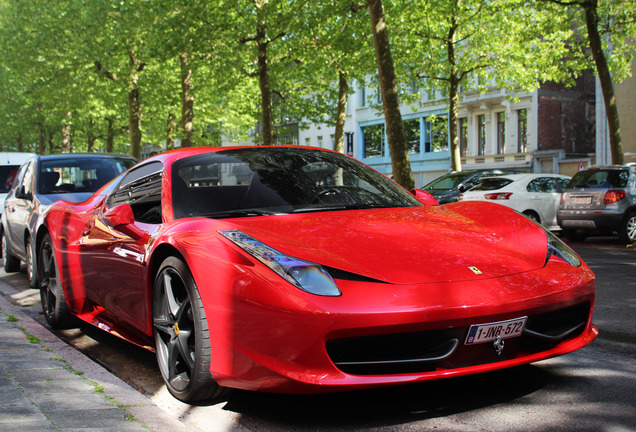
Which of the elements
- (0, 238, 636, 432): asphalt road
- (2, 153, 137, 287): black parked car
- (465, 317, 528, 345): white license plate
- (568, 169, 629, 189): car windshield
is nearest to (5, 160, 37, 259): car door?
(2, 153, 137, 287): black parked car

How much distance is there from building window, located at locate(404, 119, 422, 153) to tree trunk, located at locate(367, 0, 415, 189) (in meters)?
29.6

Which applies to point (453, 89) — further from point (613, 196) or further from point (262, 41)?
point (613, 196)

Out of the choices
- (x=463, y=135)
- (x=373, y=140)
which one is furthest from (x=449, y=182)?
(x=373, y=140)

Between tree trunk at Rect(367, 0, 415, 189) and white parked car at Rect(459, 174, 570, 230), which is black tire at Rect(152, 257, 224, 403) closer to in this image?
tree trunk at Rect(367, 0, 415, 189)

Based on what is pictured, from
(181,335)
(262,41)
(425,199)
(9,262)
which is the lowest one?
(9,262)

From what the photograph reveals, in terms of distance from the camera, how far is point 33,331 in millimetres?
5211

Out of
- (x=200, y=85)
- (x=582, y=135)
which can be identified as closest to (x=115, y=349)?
(x=200, y=85)

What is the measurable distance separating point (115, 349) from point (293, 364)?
2.47 meters

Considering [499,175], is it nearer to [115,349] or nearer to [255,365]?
[115,349]

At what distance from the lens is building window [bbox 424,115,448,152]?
144ft

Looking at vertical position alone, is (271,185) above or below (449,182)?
above

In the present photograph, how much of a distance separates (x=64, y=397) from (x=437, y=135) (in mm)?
42671

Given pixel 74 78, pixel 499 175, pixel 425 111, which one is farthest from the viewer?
pixel 425 111

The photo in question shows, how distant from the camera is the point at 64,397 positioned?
132 inches
